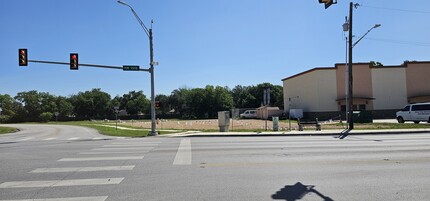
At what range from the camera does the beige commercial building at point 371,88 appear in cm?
5788

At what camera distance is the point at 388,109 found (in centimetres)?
5878

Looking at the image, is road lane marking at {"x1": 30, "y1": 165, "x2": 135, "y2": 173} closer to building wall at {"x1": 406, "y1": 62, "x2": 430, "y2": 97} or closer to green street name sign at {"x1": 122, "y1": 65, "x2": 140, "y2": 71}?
green street name sign at {"x1": 122, "y1": 65, "x2": 140, "y2": 71}

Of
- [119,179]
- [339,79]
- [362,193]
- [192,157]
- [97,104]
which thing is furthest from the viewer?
[97,104]

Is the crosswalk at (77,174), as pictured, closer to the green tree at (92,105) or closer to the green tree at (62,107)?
the green tree at (62,107)

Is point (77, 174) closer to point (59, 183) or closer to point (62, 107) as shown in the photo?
point (59, 183)

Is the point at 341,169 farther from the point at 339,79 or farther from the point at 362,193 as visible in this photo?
the point at 339,79

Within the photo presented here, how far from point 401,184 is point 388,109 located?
5631 centimetres

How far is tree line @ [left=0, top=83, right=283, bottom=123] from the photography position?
109 m

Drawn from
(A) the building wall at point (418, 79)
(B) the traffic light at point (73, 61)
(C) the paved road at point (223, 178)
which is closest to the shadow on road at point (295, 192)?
(C) the paved road at point (223, 178)

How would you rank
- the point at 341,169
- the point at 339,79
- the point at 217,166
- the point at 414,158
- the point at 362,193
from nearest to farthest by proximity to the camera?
the point at 362,193, the point at 341,169, the point at 217,166, the point at 414,158, the point at 339,79

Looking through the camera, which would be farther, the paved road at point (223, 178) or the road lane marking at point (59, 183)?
the road lane marking at point (59, 183)

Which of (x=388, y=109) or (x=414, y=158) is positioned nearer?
(x=414, y=158)

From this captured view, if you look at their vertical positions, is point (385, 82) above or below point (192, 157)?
above

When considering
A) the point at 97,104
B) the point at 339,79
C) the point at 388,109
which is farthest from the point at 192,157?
the point at 97,104
